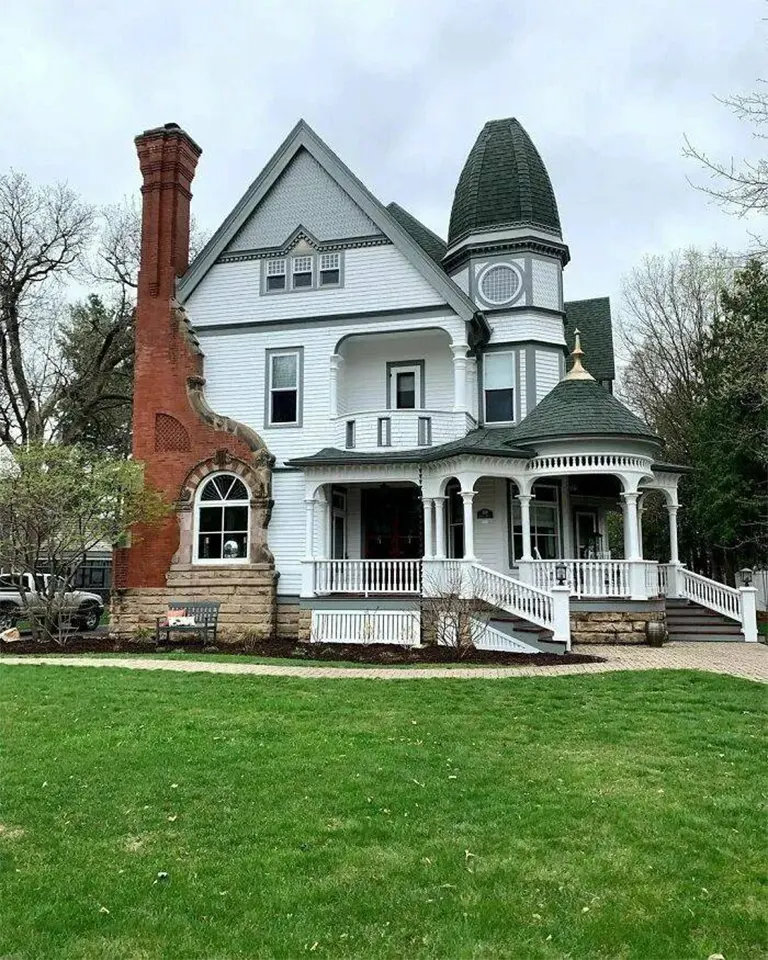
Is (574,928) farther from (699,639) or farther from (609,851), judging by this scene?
(699,639)

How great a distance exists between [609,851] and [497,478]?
1424 cm

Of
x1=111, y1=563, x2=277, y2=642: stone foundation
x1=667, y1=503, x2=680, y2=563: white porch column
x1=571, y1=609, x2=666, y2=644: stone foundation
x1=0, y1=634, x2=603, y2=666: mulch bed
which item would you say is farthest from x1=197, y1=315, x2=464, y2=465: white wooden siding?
x1=571, y1=609, x2=666, y2=644: stone foundation

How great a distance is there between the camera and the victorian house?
17.7 metres

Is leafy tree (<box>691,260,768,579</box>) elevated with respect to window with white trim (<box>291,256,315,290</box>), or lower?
lower

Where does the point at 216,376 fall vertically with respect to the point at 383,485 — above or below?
above

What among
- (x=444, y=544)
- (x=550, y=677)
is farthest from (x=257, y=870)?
(x=444, y=544)

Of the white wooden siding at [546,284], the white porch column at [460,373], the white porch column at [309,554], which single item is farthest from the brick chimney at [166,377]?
the white wooden siding at [546,284]

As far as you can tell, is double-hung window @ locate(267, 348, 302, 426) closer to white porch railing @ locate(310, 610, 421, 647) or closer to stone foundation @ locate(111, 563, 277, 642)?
stone foundation @ locate(111, 563, 277, 642)

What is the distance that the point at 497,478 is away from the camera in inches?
736

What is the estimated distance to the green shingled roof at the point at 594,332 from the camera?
2173cm

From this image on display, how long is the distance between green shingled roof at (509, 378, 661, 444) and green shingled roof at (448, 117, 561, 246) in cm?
501

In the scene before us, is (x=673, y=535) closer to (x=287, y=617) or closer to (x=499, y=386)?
(x=499, y=386)

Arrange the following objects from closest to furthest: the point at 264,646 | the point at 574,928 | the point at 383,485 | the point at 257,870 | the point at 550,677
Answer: the point at 574,928
the point at 257,870
the point at 550,677
the point at 264,646
the point at 383,485

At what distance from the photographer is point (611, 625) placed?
15.7 m
